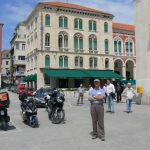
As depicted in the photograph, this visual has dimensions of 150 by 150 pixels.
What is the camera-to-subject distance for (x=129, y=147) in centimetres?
744

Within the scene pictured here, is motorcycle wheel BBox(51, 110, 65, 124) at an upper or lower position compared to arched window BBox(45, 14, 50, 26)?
lower

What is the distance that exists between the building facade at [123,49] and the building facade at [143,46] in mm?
33864

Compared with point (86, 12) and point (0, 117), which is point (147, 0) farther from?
point (86, 12)

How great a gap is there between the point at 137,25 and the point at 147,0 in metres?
1.99

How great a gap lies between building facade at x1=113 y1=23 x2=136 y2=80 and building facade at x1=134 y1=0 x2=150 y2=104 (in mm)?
33864

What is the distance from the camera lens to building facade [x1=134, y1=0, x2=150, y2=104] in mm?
20516

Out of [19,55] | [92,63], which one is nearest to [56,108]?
[92,63]

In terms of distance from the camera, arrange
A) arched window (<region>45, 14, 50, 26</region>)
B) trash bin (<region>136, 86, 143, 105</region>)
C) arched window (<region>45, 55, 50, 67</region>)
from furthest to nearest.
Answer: arched window (<region>45, 14, 50, 26</region>), arched window (<region>45, 55, 50, 67</region>), trash bin (<region>136, 86, 143, 105</region>)

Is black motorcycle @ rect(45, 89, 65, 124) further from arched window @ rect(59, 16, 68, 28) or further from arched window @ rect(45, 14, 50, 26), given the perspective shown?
arched window @ rect(59, 16, 68, 28)

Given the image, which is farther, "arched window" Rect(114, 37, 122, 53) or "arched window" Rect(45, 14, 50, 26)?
"arched window" Rect(114, 37, 122, 53)

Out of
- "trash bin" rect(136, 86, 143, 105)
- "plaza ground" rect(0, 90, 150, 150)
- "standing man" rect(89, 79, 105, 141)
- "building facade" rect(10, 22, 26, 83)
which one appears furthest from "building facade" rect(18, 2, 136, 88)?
"standing man" rect(89, 79, 105, 141)

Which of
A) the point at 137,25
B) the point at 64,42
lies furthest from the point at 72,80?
the point at 137,25

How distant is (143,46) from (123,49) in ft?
117

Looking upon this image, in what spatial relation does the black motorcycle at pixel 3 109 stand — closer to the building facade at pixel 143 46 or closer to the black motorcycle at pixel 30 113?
the black motorcycle at pixel 30 113
